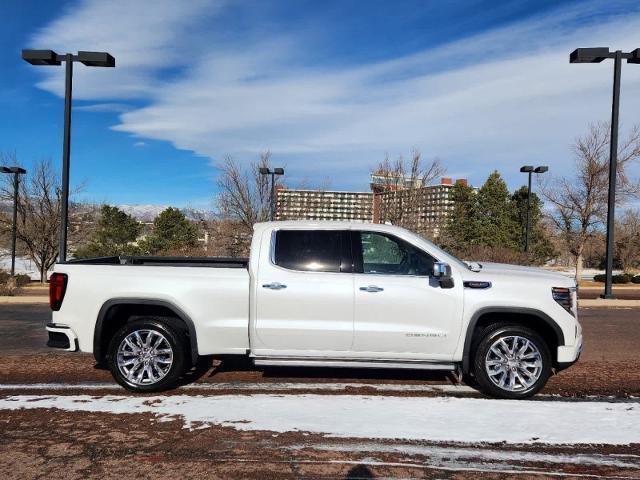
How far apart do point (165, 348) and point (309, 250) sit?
6.02 ft

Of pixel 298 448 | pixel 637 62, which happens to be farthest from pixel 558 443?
pixel 637 62

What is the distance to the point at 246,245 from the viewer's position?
2789 cm

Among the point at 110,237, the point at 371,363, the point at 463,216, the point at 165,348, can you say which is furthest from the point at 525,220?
the point at 165,348

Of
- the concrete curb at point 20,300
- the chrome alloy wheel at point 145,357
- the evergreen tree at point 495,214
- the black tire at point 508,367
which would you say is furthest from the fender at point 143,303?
the evergreen tree at point 495,214

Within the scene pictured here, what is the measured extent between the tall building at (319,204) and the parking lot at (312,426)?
22121mm

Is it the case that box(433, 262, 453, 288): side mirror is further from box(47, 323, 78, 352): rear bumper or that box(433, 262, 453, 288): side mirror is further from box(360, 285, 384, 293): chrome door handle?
box(47, 323, 78, 352): rear bumper

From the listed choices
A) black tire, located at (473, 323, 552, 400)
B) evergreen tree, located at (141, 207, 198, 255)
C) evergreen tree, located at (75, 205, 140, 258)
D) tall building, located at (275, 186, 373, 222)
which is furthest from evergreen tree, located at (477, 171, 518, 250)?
black tire, located at (473, 323, 552, 400)

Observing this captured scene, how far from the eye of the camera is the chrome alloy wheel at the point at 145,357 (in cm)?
526

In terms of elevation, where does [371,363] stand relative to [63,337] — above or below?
below

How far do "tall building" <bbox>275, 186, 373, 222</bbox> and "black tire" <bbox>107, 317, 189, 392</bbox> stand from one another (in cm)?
2251

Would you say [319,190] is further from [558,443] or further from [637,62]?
[558,443]

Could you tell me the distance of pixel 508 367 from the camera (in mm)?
5156

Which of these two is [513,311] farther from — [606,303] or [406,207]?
[406,207]

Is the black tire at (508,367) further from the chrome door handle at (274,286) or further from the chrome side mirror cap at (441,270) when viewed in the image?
the chrome door handle at (274,286)
